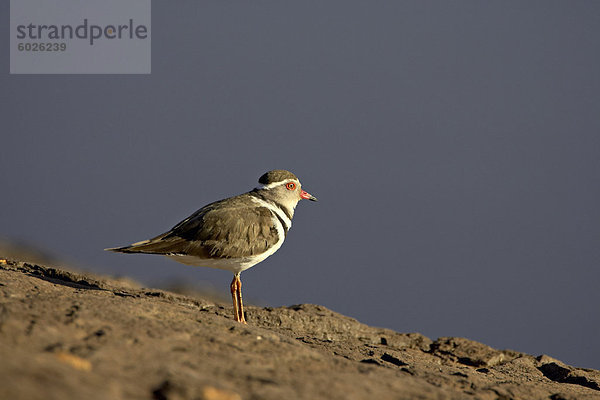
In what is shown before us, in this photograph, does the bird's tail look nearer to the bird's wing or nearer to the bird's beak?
the bird's wing

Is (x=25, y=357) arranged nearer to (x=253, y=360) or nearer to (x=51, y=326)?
(x=51, y=326)

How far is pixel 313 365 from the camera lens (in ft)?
15.3

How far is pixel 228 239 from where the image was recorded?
794cm

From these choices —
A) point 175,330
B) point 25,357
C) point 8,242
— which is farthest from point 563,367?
point 8,242

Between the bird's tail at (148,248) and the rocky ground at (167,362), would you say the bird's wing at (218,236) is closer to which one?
the bird's tail at (148,248)

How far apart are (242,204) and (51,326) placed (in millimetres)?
4185

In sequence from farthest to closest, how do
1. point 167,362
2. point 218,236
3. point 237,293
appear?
point 237,293, point 218,236, point 167,362

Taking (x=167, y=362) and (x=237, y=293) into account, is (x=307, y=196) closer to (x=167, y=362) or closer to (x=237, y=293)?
(x=237, y=293)

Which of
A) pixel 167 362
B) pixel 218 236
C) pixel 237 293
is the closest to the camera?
pixel 167 362

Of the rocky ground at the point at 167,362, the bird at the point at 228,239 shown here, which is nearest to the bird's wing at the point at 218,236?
the bird at the point at 228,239

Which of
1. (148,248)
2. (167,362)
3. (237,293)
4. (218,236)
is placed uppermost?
(218,236)

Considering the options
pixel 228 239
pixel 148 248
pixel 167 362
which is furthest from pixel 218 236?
pixel 167 362

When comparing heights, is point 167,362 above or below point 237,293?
above

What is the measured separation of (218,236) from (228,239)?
138mm
